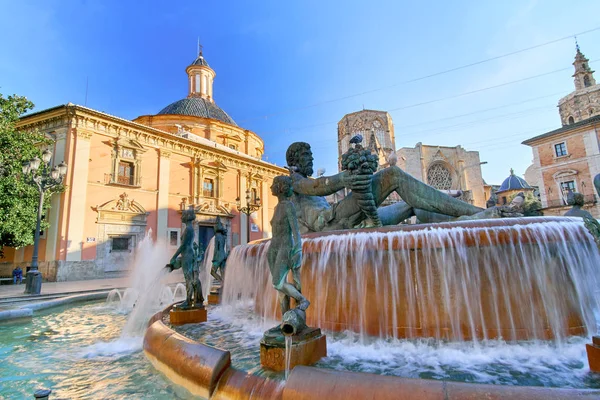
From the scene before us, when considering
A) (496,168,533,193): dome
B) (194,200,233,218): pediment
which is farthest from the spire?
(194,200,233,218): pediment

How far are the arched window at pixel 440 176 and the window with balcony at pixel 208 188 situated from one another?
37.9m

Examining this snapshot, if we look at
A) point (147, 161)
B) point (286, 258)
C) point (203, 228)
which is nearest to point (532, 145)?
point (203, 228)

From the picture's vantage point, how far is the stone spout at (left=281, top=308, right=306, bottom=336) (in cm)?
232

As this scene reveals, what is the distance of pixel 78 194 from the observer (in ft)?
56.3

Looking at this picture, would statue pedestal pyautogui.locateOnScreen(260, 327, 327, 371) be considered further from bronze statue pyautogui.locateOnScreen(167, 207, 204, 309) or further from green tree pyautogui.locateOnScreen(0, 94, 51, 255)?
green tree pyautogui.locateOnScreen(0, 94, 51, 255)

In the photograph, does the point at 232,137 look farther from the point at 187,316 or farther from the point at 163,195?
the point at 187,316

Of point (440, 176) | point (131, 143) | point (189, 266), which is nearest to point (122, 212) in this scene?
point (131, 143)

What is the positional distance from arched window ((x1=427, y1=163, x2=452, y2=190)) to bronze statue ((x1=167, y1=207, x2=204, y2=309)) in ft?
168

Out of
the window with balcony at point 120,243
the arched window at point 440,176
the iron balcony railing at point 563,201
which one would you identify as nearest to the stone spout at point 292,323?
the window with balcony at point 120,243

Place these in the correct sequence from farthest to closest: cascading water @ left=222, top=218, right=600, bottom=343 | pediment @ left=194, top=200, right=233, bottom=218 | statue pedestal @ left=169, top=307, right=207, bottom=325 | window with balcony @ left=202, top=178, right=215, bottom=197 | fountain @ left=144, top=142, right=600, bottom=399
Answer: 1. window with balcony @ left=202, top=178, right=215, bottom=197
2. pediment @ left=194, top=200, right=233, bottom=218
3. statue pedestal @ left=169, top=307, right=207, bottom=325
4. cascading water @ left=222, top=218, right=600, bottom=343
5. fountain @ left=144, top=142, right=600, bottom=399

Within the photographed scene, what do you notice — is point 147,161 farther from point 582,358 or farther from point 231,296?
point 582,358

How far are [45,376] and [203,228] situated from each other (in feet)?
69.4

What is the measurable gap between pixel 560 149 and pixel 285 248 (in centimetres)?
3638

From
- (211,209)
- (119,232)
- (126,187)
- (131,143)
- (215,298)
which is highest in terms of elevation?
(131,143)
